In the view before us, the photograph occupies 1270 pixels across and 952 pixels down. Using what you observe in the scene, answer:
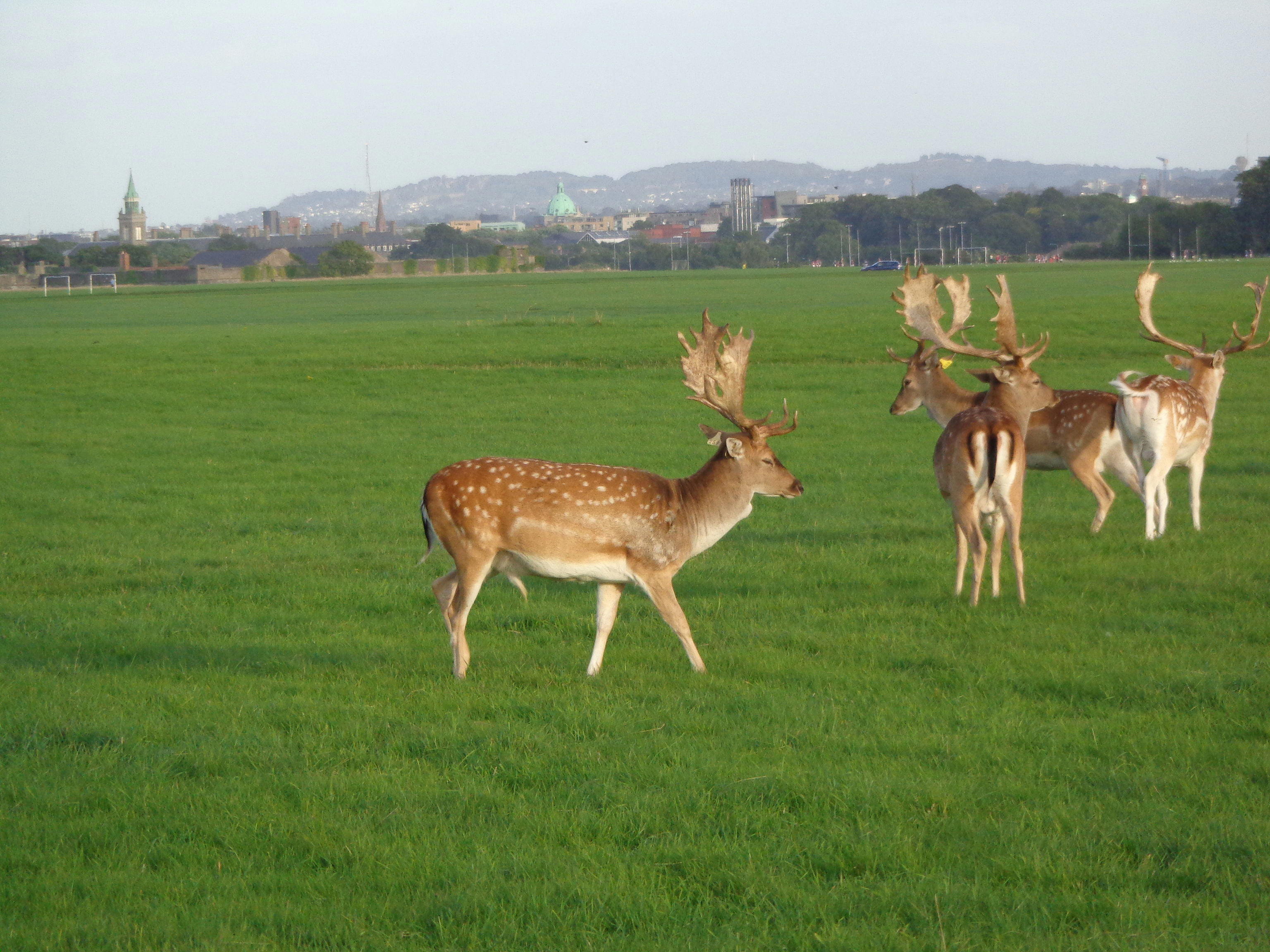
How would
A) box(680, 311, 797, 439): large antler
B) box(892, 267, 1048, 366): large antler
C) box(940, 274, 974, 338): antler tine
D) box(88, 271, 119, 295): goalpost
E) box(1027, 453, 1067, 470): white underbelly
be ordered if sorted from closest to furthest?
box(680, 311, 797, 439): large antler
box(892, 267, 1048, 366): large antler
box(1027, 453, 1067, 470): white underbelly
box(940, 274, 974, 338): antler tine
box(88, 271, 119, 295): goalpost

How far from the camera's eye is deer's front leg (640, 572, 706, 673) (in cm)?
838

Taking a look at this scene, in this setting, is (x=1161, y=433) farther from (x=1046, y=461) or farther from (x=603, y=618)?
(x=603, y=618)

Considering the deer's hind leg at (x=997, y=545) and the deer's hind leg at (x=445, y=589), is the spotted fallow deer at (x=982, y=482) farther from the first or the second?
the deer's hind leg at (x=445, y=589)

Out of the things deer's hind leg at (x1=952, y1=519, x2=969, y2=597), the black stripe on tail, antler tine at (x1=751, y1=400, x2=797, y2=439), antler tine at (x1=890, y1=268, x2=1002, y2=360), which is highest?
antler tine at (x1=890, y1=268, x2=1002, y2=360)

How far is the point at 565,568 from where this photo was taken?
830cm

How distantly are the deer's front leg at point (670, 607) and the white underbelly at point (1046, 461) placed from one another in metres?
6.34

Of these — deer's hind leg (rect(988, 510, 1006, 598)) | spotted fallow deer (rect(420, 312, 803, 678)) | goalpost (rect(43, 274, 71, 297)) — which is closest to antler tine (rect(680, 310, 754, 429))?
spotted fallow deer (rect(420, 312, 803, 678))

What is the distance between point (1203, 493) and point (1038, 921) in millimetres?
11406

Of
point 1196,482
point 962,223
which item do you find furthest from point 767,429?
point 962,223

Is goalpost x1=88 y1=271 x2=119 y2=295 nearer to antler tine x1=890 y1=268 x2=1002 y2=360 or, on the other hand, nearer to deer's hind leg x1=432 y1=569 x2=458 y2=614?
antler tine x1=890 y1=268 x2=1002 y2=360

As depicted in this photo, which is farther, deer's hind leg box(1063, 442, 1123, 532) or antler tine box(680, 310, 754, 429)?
deer's hind leg box(1063, 442, 1123, 532)

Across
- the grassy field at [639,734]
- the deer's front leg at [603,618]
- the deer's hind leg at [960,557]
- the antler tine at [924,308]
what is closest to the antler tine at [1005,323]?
the antler tine at [924,308]

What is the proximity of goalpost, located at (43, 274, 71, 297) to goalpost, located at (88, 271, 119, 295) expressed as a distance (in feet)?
5.56

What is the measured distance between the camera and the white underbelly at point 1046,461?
44.1 ft
